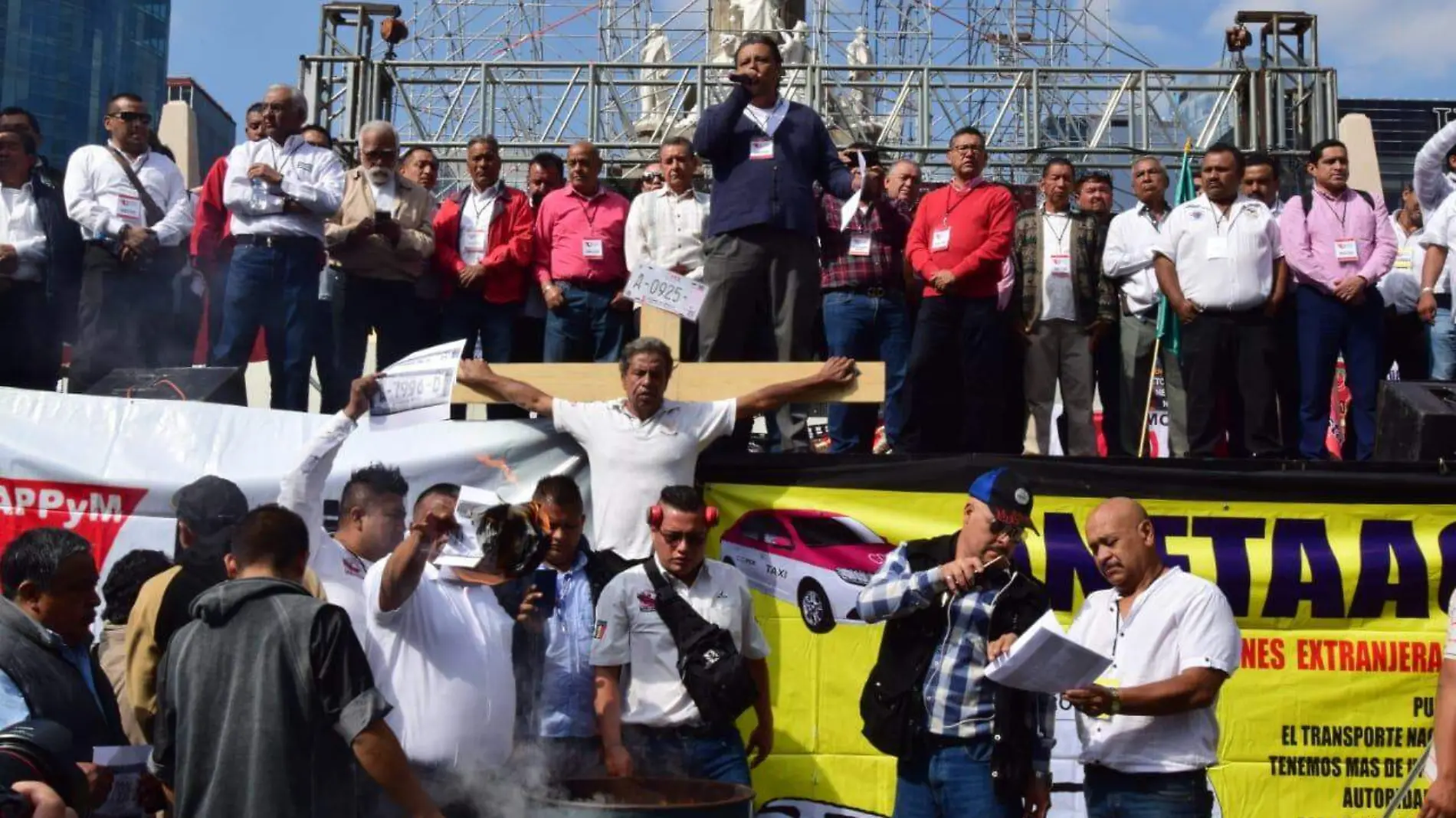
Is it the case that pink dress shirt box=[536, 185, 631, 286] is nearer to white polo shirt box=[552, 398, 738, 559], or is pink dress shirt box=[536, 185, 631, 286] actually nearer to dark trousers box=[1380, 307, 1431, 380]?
white polo shirt box=[552, 398, 738, 559]

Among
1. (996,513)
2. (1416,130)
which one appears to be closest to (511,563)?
(996,513)

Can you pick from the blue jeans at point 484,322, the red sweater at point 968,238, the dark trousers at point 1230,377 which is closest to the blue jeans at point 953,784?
the dark trousers at point 1230,377

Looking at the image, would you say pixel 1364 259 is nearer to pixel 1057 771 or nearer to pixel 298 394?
pixel 1057 771

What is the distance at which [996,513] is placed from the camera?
5176 mm

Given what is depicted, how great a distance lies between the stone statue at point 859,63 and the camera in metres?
18.1

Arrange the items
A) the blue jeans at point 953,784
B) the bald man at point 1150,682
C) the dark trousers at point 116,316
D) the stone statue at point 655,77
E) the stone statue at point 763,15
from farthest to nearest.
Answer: the stone statue at point 763,15 < the stone statue at point 655,77 < the dark trousers at point 116,316 < the blue jeans at point 953,784 < the bald man at point 1150,682

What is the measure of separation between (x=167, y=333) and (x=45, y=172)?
42.0 inches

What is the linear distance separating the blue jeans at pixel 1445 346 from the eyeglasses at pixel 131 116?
6.98 meters

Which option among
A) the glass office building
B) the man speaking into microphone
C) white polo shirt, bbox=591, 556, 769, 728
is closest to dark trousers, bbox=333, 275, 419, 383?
the man speaking into microphone

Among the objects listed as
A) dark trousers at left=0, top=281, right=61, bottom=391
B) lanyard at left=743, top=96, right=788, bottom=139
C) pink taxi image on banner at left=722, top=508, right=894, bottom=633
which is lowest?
pink taxi image on banner at left=722, top=508, right=894, bottom=633

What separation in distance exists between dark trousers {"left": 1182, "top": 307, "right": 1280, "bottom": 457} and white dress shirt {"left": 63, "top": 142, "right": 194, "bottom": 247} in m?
5.28

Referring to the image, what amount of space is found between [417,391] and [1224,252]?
4.17 m

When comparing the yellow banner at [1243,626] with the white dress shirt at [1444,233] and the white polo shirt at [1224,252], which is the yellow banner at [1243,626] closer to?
the white polo shirt at [1224,252]

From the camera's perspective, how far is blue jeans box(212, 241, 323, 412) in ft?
27.4
